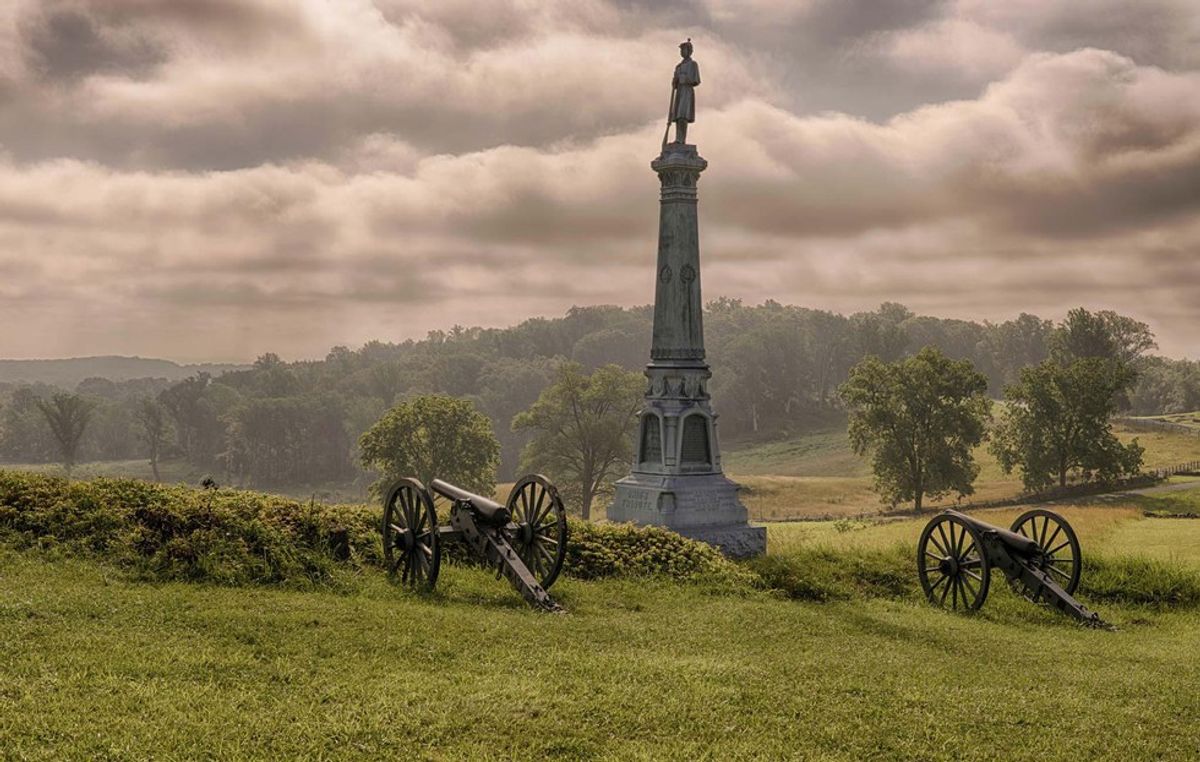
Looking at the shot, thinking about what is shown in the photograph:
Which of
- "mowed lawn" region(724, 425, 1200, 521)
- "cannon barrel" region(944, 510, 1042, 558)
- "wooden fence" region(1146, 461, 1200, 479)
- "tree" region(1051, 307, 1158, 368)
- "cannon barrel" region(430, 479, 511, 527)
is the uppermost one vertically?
"tree" region(1051, 307, 1158, 368)

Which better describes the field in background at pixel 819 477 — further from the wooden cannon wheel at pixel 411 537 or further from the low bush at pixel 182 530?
the wooden cannon wheel at pixel 411 537

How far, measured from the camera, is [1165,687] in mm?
10820

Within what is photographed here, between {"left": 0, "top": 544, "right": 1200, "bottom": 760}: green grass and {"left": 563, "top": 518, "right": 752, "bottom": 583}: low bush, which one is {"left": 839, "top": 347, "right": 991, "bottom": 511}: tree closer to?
{"left": 563, "top": 518, "right": 752, "bottom": 583}: low bush

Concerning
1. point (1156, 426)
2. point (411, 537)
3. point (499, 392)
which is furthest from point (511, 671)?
point (499, 392)

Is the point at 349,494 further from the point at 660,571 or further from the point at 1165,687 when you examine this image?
the point at 1165,687

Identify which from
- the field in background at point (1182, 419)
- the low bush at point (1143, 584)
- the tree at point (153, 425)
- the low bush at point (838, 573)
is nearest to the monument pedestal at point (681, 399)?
the low bush at point (838, 573)

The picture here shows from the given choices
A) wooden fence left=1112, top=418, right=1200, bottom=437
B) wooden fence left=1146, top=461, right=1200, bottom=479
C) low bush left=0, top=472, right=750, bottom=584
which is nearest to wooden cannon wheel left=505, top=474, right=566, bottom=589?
low bush left=0, top=472, right=750, bottom=584

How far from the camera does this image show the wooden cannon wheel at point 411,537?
13531 mm

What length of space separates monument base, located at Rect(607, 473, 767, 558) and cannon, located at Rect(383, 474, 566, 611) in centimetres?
992

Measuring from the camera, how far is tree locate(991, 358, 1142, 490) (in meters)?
49.0

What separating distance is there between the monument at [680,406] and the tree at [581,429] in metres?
29.6

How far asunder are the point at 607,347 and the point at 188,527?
12071cm

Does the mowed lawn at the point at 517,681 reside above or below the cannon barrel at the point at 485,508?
below

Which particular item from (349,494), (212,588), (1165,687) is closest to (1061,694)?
(1165,687)
